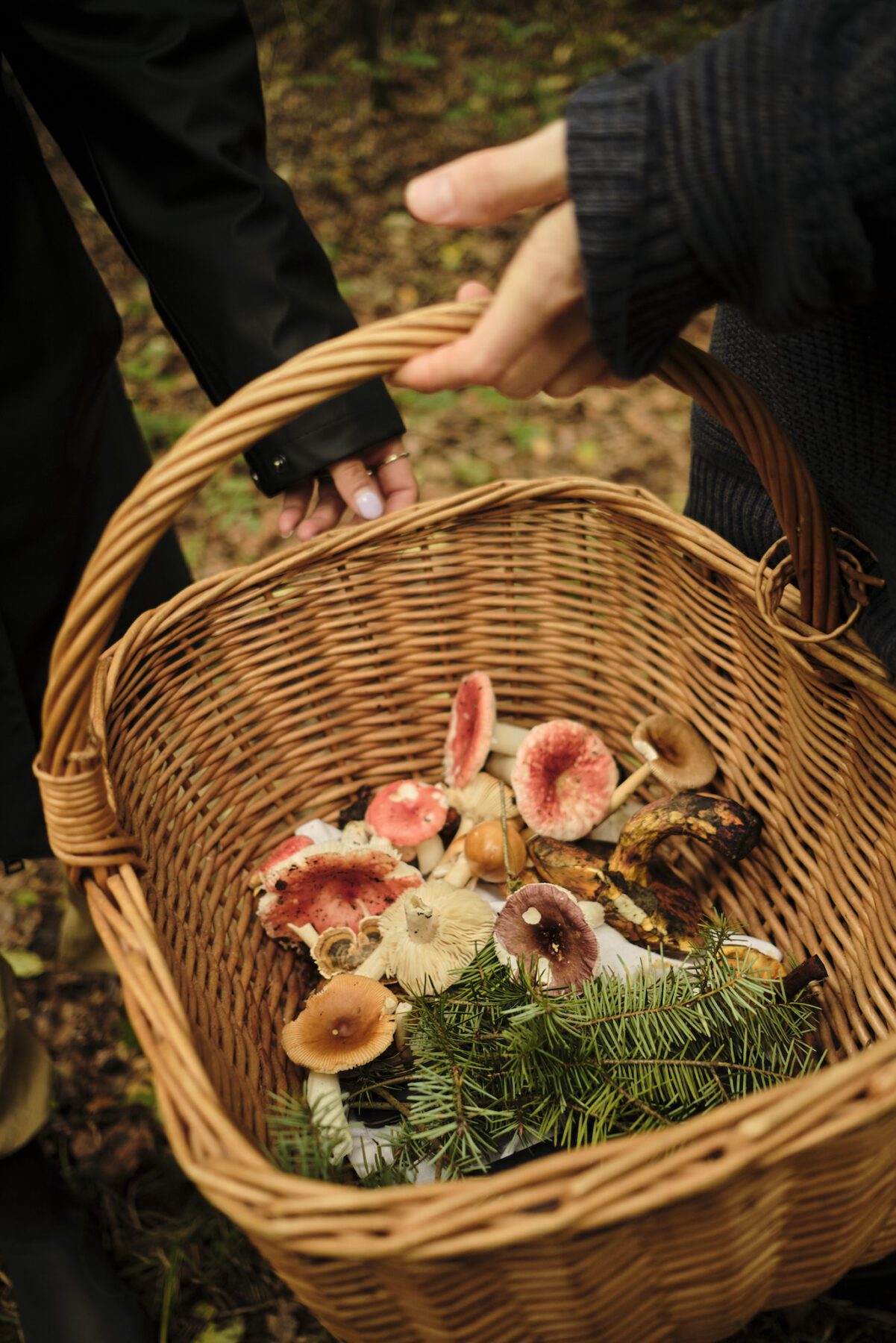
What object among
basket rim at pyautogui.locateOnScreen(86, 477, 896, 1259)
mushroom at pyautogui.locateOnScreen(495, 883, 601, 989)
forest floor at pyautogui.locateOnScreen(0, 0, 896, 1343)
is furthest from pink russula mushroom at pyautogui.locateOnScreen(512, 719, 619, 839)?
forest floor at pyautogui.locateOnScreen(0, 0, 896, 1343)

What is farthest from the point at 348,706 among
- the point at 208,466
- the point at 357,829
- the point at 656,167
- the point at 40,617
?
the point at 656,167

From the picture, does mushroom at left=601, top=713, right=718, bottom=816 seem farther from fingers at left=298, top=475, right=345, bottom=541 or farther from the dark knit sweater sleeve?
the dark knit sweater sleeve

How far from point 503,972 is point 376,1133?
253 mm

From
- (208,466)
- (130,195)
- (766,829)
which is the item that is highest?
(130,195)

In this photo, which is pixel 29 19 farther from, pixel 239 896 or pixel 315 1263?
pixel 315 1263

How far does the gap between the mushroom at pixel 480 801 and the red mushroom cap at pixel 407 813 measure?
0.09 feet

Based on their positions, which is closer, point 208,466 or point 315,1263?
point 315,1263

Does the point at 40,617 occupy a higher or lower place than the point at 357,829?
higher

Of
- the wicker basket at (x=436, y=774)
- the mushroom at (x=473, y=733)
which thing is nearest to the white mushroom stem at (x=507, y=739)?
the mushroom at (x=473, y=733)

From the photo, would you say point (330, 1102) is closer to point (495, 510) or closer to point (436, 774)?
point (436, 774)

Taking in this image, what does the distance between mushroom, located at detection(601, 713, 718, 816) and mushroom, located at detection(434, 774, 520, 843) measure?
0.16 metres

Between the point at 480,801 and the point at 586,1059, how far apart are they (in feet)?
1.64

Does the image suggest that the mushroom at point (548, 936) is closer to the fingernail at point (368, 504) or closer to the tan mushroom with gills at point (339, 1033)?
the tan mushroom with gills at point (339, 1033)

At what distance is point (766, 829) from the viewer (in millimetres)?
1302
